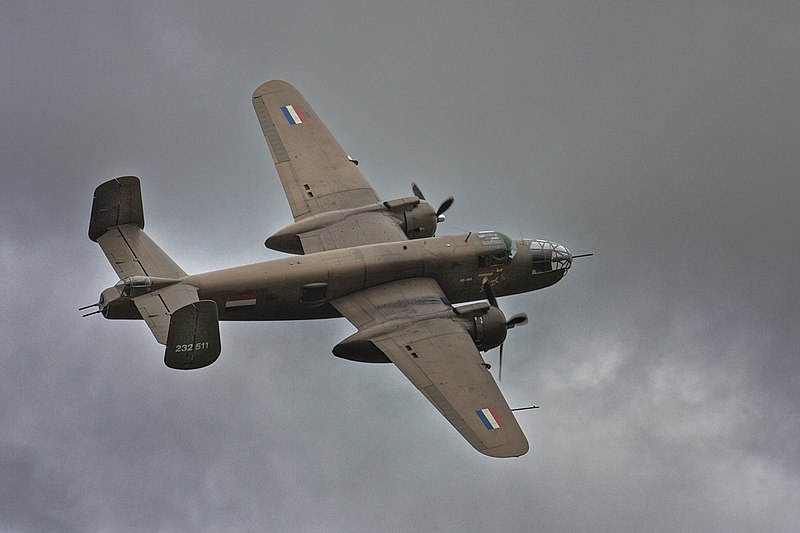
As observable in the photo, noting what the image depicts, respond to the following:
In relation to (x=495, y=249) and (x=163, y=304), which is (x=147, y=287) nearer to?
(x=163, y=304)

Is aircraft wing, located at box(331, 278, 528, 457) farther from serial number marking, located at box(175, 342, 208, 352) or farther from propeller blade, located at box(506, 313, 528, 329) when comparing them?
serial number marking, located at box(175, 342, 208, 352)

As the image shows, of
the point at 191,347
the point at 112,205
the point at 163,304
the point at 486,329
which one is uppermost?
the point at 112,205

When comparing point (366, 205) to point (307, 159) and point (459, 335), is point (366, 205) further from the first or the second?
point (459, 335)

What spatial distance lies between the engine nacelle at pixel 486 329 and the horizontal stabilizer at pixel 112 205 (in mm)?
12833

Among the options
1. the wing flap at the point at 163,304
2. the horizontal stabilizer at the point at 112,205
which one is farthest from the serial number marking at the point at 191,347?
the horizontal stabilizer at the point at 112,205

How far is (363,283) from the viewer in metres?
53.7

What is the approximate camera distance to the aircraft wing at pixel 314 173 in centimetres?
5672

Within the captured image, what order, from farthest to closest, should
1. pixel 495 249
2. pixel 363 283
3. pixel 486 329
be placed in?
pixel 495 249 → pixel 363 283 → pixel 486 329

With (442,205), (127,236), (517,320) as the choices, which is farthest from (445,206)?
(127,236)

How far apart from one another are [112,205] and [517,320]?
50.3ft

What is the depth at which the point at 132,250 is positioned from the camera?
51969mm

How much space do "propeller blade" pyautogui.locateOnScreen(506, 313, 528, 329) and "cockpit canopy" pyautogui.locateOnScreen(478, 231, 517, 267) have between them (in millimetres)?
3655

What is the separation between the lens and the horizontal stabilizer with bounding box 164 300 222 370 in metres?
47.4

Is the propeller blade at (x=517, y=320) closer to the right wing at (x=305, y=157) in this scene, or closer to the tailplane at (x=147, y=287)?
the right wing at (x=305, y=157)
